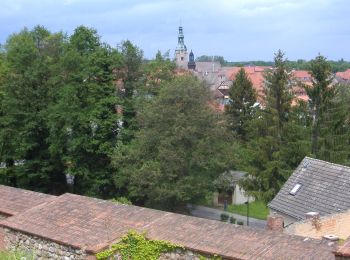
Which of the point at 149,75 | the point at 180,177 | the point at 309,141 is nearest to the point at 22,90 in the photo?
the point at 149,75

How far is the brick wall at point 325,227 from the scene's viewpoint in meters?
18.5

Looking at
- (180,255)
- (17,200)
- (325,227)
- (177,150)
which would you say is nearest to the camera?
(180,255)

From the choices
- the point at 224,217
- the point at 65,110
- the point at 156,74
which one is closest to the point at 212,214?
the point at 224,217

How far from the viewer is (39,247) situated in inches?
529

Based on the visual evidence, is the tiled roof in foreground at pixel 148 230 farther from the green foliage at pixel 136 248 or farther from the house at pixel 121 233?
the green foliage at pixel 136 248

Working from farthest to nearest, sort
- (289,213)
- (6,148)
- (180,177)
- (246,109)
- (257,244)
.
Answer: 1. (246,109)
2. (6,148)
3. (180,177)
4. (289,213)
5. (257,244)

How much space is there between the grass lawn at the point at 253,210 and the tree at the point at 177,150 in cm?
719

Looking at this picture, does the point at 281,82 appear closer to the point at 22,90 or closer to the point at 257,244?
the point at 22,90

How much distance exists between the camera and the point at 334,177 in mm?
23594

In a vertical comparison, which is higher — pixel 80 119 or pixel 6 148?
pixel 80 119

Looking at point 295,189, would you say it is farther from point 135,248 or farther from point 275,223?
point 135,248

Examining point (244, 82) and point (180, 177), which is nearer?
point (180, 177)

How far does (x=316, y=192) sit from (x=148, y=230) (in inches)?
505

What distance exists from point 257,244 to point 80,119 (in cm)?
2346
